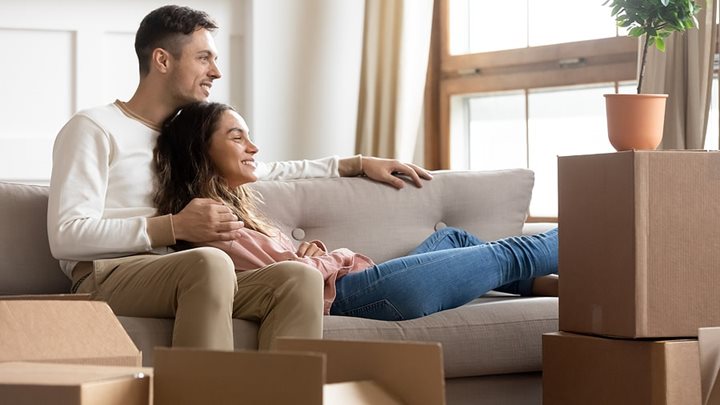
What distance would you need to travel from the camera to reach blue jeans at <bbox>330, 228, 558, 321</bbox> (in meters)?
2.42

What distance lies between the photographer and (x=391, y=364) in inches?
48.1

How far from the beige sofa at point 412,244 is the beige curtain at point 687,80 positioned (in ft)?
1.44

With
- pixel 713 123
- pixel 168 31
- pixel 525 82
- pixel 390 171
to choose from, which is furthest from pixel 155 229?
pixel 525 82

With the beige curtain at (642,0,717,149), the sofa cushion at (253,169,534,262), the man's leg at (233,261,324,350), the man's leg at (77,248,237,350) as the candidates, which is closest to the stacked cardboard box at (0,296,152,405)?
the man's leg at (77,248,237,350)

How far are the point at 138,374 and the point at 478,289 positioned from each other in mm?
1442

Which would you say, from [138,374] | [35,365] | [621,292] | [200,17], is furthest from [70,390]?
[200,17]

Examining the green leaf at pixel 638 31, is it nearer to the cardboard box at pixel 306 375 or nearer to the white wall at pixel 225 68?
the cardboard box at pixel 306 375

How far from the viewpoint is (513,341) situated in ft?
8.02

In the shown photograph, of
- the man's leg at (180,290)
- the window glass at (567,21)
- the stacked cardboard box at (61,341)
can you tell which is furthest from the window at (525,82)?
the stacked cardboard box at (61,341)

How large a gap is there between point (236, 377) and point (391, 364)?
0.18 metres

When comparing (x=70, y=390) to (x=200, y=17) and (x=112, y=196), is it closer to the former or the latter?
(x=112, y=196)

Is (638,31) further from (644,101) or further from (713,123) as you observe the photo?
(713,123)

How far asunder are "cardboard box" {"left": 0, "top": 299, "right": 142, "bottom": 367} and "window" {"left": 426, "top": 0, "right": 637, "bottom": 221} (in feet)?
7.88

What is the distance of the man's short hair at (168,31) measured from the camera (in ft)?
8.68
